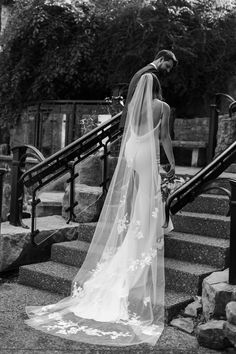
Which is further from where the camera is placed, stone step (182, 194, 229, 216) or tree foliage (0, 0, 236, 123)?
tree foliage (0, 0, 236, 123)

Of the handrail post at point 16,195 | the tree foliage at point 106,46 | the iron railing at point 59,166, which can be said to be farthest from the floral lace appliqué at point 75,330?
the tree foliage at point 106,46

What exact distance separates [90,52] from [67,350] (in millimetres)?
8893

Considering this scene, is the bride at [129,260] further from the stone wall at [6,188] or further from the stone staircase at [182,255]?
the stone wall at [6,188]

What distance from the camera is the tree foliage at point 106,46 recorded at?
1028cm

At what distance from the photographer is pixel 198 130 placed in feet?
30.0

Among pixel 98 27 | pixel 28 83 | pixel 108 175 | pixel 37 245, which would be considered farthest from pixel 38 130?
pixel 37 245

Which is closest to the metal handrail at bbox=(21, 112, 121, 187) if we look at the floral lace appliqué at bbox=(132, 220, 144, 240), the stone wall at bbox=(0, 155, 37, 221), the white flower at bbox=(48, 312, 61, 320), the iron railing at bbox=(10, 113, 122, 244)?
the iron railing at bbox=(10, 113, 122, 244)

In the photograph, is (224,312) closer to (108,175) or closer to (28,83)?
(108,175)

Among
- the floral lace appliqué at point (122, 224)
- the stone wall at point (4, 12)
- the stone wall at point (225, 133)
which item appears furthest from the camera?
the stone wall at point (4, 12)

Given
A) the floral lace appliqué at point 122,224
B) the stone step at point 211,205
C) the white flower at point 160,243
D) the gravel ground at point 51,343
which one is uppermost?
the stone step at point 211,205

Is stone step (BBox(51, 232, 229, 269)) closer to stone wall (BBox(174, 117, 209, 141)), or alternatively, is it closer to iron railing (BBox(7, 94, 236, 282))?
iron railing (BBox(7, 94, 236, 282))

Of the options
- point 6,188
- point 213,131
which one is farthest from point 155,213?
point 6,188

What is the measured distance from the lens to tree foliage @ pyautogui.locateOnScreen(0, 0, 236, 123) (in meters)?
10.3

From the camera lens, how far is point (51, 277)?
4.47m
